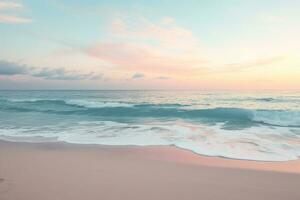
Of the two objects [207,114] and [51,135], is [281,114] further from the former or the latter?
[51,135]

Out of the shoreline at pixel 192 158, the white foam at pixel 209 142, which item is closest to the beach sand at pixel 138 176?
the shoreline at pixel 192 158

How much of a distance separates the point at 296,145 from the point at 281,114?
9235 mm

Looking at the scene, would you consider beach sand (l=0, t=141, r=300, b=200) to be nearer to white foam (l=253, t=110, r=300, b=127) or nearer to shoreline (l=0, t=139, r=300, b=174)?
shoreline (l=0, t=139, r=300, b=174)

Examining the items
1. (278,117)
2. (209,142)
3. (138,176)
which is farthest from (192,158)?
(278,117)

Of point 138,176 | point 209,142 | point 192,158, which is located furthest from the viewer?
point 209,142

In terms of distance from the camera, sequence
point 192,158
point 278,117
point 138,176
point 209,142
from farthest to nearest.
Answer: point 278,117, point 209,142, point 192,158, point 138,176

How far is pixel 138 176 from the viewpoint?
16.0 feet

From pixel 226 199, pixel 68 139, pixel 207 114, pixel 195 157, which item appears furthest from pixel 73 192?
pixel 207 114

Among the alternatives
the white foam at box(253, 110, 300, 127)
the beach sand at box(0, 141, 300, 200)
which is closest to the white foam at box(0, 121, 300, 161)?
the beach sand at box(0, 141, 300, 200)

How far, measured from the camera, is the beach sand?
4.01m

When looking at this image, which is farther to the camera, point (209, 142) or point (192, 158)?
point (209, 142)

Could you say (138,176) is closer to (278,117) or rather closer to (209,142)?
(209,142)

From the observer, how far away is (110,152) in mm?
6945

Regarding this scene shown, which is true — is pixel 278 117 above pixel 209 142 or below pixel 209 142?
above
